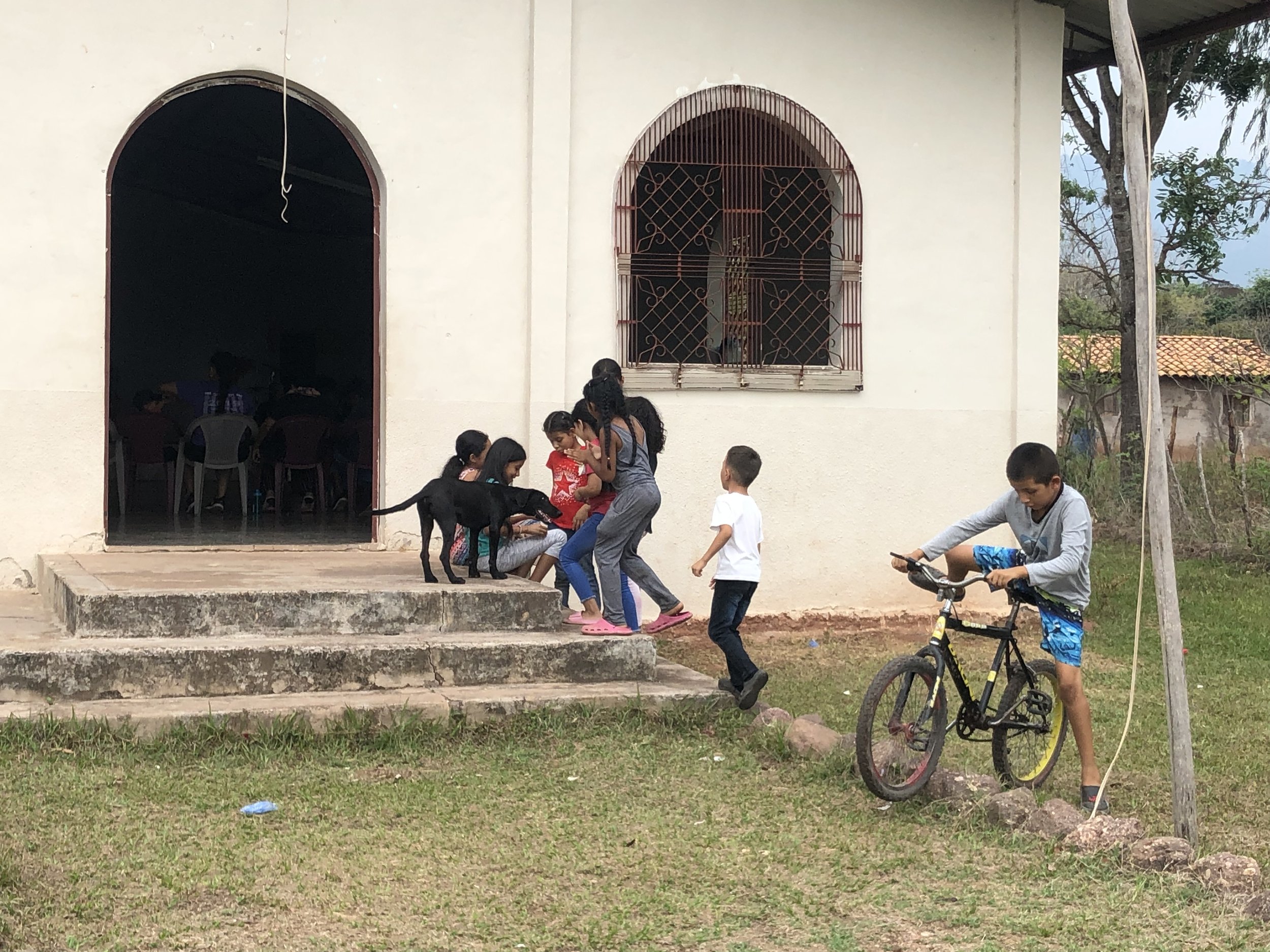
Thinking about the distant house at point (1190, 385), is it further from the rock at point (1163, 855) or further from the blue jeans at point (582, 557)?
the blue jeans at point (582, 557)

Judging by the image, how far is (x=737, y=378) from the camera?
30.1 ft

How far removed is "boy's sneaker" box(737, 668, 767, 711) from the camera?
6.32m

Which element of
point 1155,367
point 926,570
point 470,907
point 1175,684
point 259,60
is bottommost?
point 470,907

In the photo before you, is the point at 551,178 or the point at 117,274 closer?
the point at 551,178

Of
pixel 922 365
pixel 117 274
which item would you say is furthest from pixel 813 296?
pixel 117 274

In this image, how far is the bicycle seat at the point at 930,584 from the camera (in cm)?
503

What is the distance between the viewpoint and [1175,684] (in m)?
4.59

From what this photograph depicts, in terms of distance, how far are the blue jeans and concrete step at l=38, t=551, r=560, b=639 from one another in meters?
0.26

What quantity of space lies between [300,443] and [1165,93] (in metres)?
10.2

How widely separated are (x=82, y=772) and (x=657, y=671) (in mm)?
2812

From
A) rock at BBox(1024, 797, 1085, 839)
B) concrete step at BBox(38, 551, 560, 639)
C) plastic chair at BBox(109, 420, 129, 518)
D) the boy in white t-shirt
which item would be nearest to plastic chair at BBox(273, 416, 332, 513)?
plastic chair at BBox(109, 420, 129, 518)

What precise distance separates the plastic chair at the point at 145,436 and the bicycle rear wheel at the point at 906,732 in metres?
7.90

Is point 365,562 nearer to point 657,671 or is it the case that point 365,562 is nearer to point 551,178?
point 657,671

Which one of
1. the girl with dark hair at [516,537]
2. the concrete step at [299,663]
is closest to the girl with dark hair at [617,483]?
the concrete step at [299,663]
